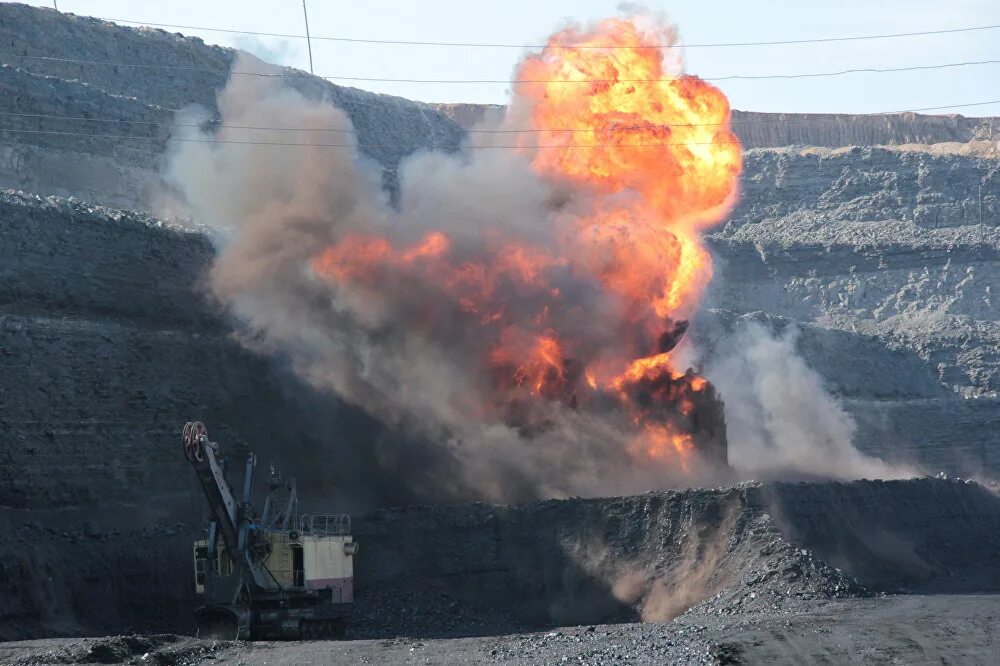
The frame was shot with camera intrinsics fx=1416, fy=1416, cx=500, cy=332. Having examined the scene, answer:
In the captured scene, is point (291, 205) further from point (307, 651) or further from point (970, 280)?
point (970, 280)

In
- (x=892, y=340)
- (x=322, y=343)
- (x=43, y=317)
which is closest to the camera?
(x=43, y=317)

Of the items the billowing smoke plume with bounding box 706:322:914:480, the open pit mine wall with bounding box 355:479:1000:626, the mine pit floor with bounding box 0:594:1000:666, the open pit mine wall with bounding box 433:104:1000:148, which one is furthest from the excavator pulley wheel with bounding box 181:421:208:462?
the open pit mine wall with bounding box 433:104:1000:148

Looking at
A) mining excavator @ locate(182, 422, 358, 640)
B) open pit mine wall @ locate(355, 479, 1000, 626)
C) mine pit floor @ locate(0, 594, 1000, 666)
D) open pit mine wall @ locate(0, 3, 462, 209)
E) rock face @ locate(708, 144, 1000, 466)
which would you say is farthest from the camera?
rock face @ locate(708, 144, 1000, 466)

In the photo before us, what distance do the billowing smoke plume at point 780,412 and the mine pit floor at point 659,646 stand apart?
96.0ft

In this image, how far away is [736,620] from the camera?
3450 centimetres

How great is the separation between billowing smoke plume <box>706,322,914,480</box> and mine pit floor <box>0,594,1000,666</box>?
29.3 meters

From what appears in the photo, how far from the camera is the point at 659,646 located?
30.3 m

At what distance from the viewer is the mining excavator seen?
113 feet

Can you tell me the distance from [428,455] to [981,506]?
19511mm

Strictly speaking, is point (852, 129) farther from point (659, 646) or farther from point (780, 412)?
point (659, 646)

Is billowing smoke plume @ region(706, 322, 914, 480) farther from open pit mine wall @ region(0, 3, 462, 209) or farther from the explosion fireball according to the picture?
open pit mine wall @ region(0, 3, 462, 209)

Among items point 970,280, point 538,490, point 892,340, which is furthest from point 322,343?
point 970,280

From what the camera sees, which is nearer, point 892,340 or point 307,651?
point 307,651

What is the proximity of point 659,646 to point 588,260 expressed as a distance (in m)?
21.1
